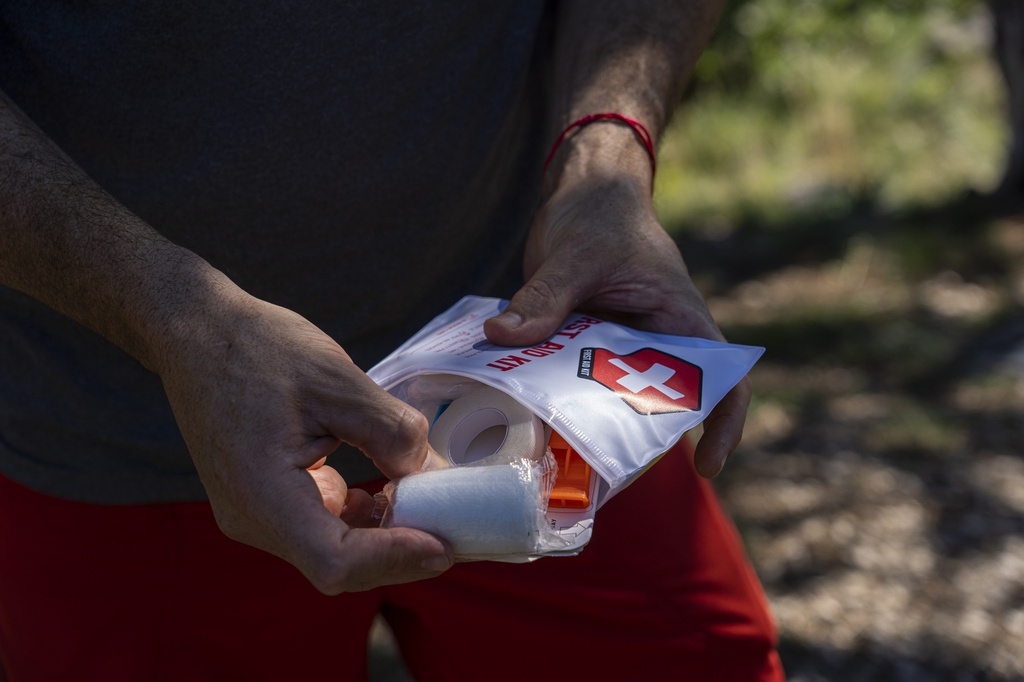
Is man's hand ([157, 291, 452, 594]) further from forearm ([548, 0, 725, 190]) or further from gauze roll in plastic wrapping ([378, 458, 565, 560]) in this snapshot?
forearm ([548, 0, 725, 190])

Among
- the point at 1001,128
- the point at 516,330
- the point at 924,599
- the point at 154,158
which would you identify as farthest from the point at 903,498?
the point at 1001,128

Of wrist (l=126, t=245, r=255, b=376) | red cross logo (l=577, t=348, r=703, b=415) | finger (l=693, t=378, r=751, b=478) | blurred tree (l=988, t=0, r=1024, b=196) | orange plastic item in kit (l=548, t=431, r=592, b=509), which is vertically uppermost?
wrist (l=126, t=245, r=255, b=376)

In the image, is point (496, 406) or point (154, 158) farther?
point (154, 158)

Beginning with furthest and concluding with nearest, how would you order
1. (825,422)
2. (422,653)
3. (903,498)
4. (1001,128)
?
(1001,128), (825,422), (903,498), (422,653)

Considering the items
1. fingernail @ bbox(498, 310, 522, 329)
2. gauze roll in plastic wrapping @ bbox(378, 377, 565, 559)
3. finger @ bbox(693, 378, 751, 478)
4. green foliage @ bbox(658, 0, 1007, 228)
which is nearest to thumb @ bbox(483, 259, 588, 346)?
fingernail @ bbox(498, 310, 522, 329)

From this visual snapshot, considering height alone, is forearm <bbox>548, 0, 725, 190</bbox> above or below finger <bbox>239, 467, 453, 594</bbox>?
above

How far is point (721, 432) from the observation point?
4.22ft

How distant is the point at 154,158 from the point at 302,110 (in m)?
0.20

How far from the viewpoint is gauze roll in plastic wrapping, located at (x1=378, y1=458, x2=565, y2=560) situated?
1.04 meters

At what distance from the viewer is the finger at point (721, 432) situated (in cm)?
127

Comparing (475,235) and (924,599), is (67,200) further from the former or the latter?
(924,599)

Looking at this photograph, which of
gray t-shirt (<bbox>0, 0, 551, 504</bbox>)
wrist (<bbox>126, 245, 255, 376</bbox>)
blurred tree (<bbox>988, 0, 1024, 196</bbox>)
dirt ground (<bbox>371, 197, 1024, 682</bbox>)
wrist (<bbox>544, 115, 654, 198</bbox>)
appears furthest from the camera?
blurred tree (<bbox>988, 0, 1024, 196</bbox>)

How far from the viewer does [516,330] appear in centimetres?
123

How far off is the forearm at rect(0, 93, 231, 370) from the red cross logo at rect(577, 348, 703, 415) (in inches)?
17.3
